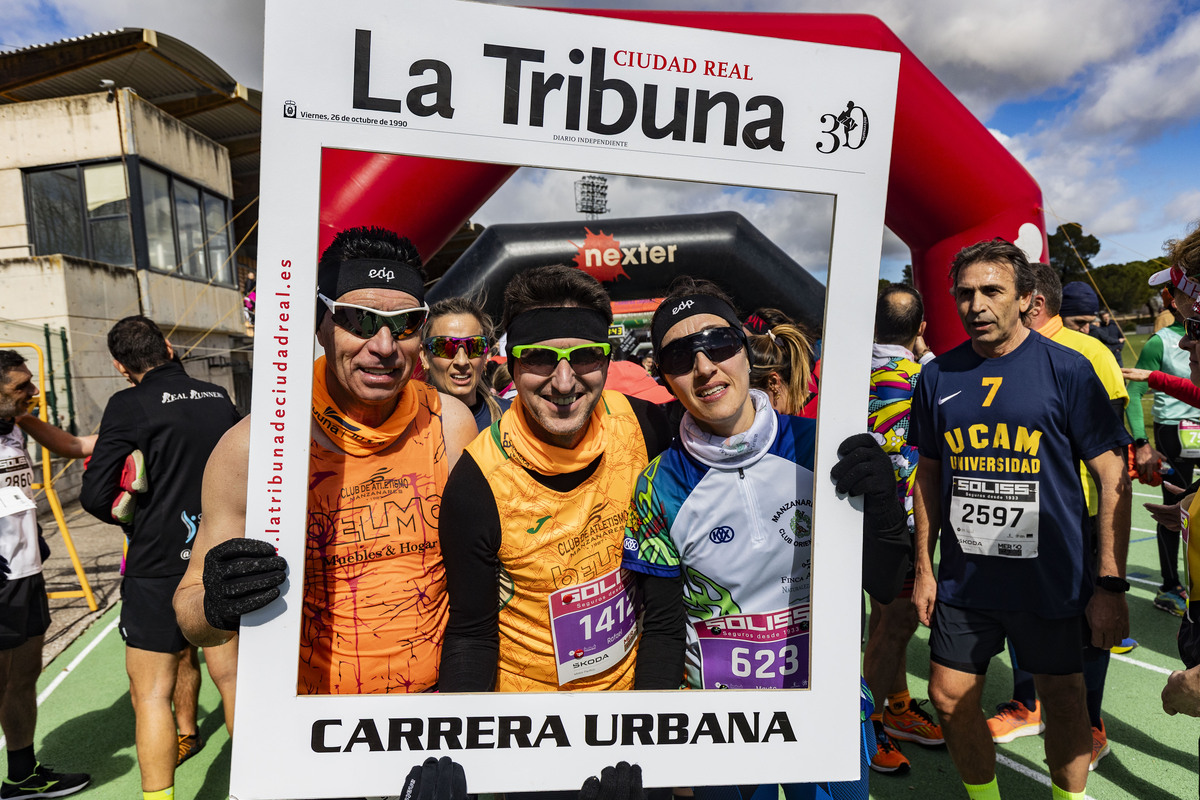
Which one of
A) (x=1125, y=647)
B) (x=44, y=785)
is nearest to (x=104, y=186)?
(x=44, y=785)

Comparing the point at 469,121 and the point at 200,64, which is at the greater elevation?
the point at 200,64

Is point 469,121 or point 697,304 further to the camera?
point 697,304

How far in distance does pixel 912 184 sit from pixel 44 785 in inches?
220

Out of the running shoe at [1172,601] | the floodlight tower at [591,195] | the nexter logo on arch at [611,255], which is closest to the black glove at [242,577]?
the floodlight tower at [591,195]

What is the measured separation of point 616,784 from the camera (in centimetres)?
142

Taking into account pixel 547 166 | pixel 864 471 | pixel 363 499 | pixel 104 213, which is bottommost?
pixel 363 499

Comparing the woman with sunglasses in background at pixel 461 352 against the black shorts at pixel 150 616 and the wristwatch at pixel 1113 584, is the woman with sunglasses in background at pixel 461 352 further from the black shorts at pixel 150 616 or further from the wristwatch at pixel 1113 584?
the wristwatch at pixel 1113 584

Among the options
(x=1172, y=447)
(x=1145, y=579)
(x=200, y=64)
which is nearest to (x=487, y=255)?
(x=1172, y=447)

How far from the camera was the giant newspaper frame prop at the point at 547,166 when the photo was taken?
1311 millimetres

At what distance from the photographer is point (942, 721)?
8.36ft

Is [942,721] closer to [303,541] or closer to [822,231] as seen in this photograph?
[822,231]

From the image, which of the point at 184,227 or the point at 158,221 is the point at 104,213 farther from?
the point at 184,227

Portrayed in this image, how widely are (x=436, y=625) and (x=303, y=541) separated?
499 millimetres

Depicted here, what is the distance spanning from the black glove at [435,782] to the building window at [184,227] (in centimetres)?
1379
